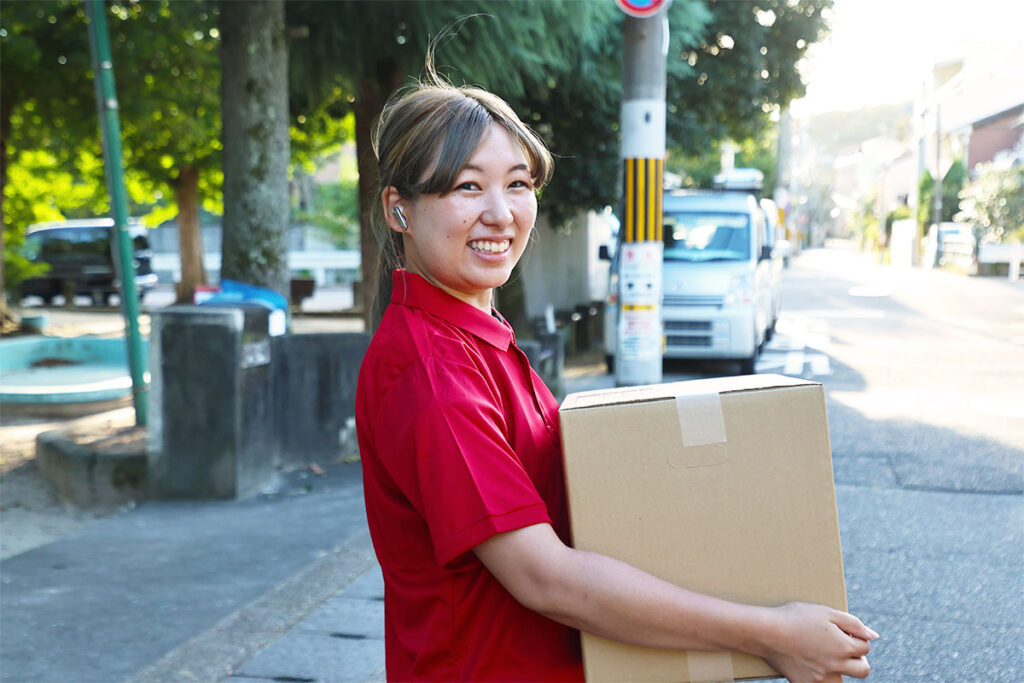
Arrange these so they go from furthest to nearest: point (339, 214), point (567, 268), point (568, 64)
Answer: point (339, 214), point (567, 268), point (568, 64)

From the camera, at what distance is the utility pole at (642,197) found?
841cm

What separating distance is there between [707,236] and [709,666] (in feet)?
37.1

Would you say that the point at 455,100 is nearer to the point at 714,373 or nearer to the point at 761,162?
the point at 714,373

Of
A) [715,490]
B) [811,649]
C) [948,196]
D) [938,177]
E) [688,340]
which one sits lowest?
[688,340]

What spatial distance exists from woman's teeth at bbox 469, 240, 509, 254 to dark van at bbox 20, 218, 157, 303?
1095 inches

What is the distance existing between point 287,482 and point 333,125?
1316 cm

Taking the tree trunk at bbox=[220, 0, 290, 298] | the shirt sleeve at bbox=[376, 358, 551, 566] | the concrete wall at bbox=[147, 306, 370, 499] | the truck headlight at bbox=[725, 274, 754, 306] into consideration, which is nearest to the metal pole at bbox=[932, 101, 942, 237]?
the truck headlight at bbox=[725, 274, 754, 306]

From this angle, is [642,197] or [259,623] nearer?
[259,623]

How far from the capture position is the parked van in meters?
11.5

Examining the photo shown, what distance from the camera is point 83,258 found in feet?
94.8

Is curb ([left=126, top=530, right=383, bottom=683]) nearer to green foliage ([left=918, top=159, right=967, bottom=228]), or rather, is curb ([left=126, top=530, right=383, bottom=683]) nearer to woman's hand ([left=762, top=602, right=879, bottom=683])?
woman's hand ([left=762, top=602, right=879, bottom=683])

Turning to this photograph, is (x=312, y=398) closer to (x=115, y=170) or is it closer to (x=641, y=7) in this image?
(x=115, y=170)

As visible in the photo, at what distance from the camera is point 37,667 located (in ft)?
12.6

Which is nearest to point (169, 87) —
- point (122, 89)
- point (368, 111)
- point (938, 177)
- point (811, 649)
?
point (122, 89)
